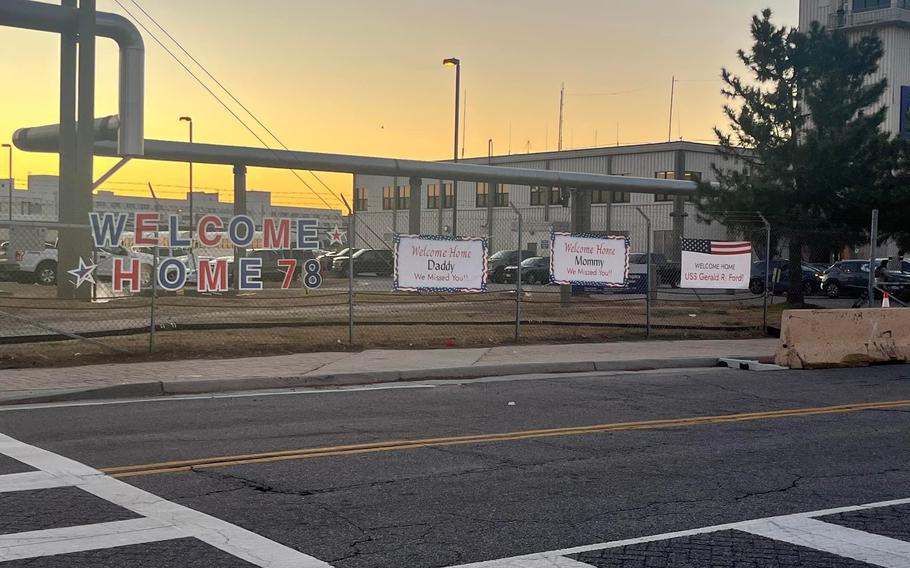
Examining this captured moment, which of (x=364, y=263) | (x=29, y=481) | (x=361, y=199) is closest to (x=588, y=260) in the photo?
(x=29, y=481)

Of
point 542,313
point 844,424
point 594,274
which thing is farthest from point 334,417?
point 542,313

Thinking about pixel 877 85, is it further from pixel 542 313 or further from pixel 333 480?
pixel 333 480

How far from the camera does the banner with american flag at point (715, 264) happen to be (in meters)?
22.0

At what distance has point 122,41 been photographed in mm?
27969

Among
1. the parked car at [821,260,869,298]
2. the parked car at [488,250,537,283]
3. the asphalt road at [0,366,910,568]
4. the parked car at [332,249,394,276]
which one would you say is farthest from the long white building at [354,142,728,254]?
the asphalt road at [0,366,910,568]

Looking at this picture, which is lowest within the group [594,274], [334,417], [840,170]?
[334,417]

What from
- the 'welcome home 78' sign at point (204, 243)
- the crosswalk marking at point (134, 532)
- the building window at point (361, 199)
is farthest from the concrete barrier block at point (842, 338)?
the building window at point (361, 199)

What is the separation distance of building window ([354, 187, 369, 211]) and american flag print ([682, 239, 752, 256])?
177 feet

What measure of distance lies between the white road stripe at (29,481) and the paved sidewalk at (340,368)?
4.33 metres

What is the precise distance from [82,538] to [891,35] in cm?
7092

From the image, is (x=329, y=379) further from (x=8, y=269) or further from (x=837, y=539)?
(x=8, y=269)

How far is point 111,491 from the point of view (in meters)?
7.45

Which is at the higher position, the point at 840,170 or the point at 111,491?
the point at 840,170

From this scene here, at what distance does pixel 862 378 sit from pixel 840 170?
1745cm
